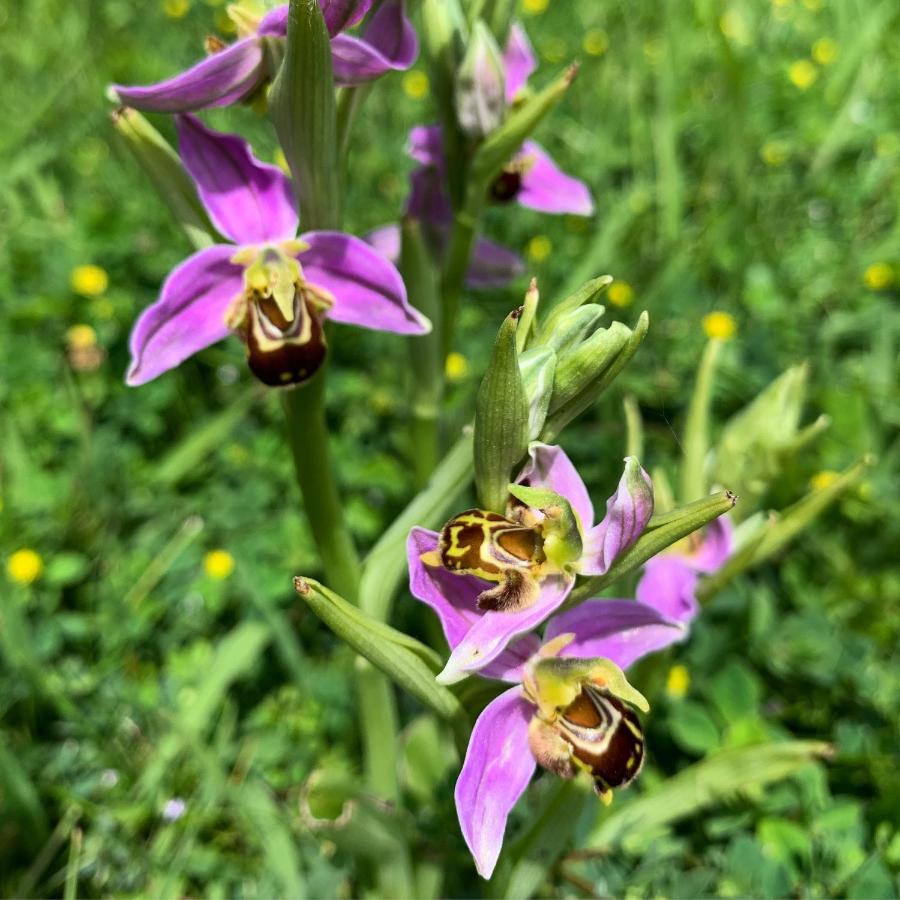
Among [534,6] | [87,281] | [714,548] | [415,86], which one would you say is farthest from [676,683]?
[534,6]

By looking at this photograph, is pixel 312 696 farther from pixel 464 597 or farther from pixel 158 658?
pixel 464 597

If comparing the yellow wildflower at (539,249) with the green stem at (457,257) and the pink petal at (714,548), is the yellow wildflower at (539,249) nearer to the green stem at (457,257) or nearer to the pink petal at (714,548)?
the green stem at (457,257)

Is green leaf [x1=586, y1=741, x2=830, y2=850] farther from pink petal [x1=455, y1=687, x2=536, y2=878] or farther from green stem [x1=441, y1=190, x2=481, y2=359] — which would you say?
green stem [x1=441, y1=190, x2=481, y2=359]

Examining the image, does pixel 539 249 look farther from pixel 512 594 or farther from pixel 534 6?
pixel 512 594

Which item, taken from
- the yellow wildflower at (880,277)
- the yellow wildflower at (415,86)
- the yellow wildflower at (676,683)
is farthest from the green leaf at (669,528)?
the yellow wildflower at (415,86)

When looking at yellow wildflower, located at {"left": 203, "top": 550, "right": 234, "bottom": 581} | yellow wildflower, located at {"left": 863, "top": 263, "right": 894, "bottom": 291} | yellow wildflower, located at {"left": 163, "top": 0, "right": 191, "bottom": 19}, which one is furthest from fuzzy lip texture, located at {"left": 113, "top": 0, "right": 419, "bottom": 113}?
yellow wildflower, located at {"left": 163, "top": 0, "right": 191, "bottom": 19}

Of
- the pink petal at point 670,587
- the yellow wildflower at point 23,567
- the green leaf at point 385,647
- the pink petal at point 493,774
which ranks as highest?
the green leaf at point 385,647

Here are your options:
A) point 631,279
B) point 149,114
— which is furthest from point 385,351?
point 149,114
